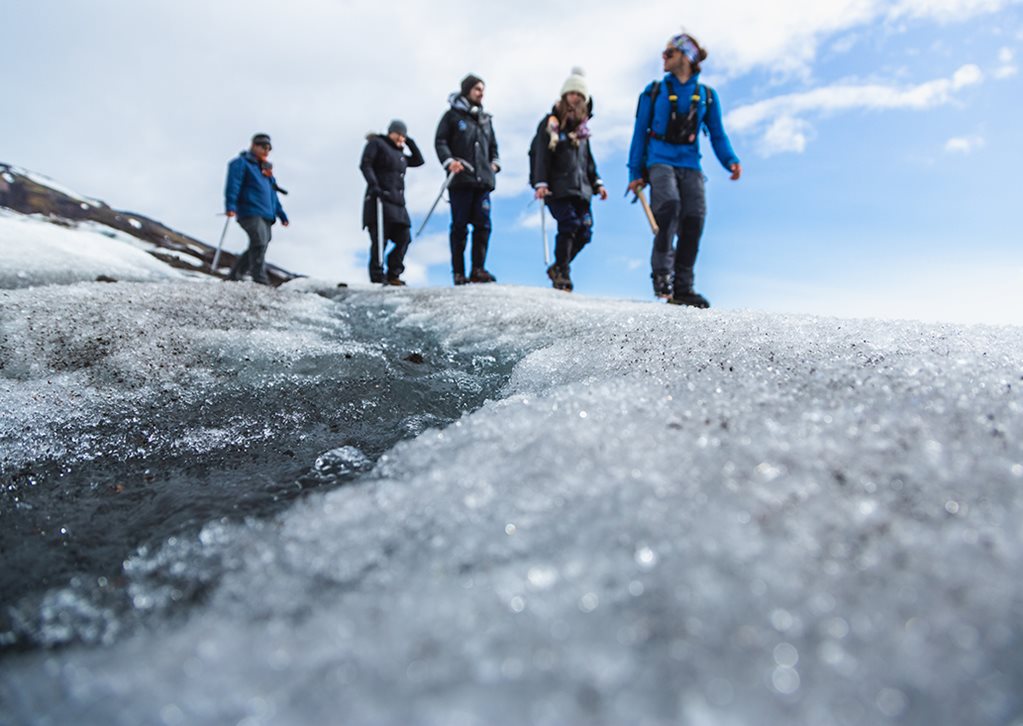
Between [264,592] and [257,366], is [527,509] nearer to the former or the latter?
[264,592]

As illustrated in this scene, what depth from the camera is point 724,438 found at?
1.42 meters

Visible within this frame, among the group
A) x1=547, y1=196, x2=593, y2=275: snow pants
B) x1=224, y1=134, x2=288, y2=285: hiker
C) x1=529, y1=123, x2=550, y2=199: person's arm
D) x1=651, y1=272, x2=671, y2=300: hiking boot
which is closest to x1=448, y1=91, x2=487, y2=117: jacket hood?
x1=529, y1=123, x2=550, y2=199: person's arm

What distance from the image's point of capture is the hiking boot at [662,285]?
6637 mm

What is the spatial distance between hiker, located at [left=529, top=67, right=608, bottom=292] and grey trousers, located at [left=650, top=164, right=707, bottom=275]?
2.29 m

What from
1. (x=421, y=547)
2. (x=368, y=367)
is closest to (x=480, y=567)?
(x=421, y=547)

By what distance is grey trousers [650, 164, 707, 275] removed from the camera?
614cm

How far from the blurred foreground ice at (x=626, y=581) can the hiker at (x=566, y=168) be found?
7.12m

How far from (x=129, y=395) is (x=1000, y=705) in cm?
308

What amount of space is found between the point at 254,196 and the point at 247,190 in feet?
0.50

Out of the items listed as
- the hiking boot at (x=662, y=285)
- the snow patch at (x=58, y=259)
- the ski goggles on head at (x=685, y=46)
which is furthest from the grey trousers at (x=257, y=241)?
the ski goggles on head at (x=685, y=46)

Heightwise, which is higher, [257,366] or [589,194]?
[589,194]

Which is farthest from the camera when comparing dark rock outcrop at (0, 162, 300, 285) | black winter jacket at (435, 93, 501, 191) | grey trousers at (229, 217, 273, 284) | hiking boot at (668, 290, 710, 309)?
dark rock outcrop at (0, 162, 300, 285)

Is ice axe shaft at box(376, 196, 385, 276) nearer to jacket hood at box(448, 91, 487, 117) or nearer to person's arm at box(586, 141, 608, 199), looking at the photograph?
jacket hood at box(448, 91, 487, 117)

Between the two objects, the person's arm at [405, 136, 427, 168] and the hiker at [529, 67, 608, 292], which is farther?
the person's arm at [405, 136, 427, 168]
